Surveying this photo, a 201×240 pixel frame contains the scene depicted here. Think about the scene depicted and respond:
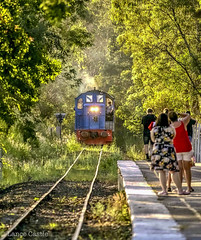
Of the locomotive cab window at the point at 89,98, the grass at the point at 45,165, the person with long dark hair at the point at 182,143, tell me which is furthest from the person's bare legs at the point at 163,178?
the locomotive cab window at the point at 89,98

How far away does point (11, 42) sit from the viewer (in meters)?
12.7

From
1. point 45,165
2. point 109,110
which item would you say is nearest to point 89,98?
A: point 109,110

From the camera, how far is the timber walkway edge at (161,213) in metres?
8.12

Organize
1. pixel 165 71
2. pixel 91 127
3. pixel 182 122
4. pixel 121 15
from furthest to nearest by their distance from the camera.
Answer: pixel 91 127
pixel 165 71
pixel 121 15
pixel 182 122

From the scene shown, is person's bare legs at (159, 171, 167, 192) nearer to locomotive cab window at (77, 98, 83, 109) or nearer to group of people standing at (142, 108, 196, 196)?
group of people standing at (142, 108, 196, 196)

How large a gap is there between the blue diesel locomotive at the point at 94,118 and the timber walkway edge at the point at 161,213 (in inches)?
798

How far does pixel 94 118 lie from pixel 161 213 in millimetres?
26052

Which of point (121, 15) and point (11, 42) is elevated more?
point (121, 15)

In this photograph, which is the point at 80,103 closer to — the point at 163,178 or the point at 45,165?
the point at 45,165

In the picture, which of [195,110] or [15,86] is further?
[195,110]

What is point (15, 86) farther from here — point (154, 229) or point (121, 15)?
point (121, 15)

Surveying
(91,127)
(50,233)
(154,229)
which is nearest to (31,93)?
(50,233)

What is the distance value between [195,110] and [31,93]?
1538 centimetres

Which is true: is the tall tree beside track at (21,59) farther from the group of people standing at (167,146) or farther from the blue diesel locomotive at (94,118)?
the blue diesel locomotive at (94,118)
